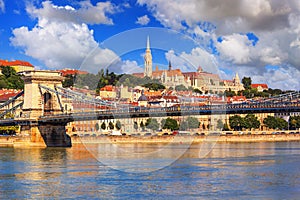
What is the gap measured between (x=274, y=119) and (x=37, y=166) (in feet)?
128

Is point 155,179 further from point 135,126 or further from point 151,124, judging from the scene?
point 135,126

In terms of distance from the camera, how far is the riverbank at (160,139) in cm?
3547

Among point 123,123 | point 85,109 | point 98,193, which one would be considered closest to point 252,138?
point 123,123

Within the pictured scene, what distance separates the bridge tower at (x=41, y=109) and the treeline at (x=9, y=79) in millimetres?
30393

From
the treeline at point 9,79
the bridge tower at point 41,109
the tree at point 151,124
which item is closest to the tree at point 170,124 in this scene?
the tree at point 151,124

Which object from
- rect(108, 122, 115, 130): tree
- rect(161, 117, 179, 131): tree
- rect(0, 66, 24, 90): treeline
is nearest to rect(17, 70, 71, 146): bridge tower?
rect(108, 122, 115, 130): tree

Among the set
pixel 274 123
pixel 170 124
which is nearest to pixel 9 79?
pixel 170 124

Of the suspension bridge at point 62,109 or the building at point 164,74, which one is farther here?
the suspension bridge at point 62,109

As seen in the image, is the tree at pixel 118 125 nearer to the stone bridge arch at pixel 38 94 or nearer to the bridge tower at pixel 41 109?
the bridge tower at pixel 41 109

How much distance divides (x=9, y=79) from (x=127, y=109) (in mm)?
41650

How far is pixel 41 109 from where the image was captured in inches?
1458

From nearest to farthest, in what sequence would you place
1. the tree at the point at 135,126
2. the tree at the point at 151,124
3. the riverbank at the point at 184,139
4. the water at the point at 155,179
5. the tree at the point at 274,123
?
1. the water at the point at 155,179
2. the riverbank at the point at 184,139
3. the tree at the point at 151,124
4. the tree at the point at 135,126
5. the tree at the point at 274,123

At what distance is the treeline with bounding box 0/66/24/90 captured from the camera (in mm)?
68125

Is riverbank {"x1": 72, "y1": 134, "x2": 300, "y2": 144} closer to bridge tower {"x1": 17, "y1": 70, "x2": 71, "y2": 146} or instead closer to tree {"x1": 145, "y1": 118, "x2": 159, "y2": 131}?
tree {"x1": 145, "y1": 118, "x2": 159, "y2": 131}
